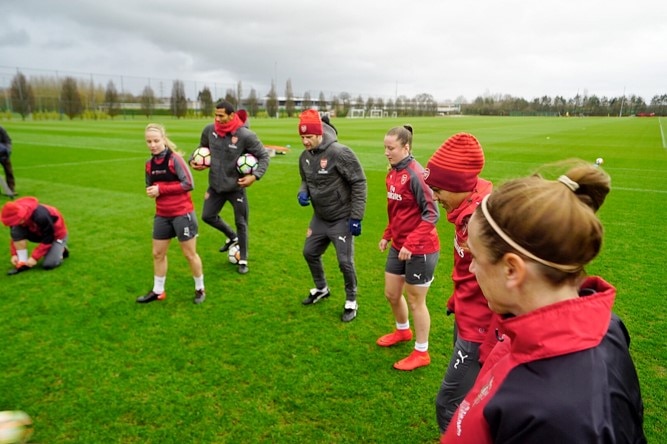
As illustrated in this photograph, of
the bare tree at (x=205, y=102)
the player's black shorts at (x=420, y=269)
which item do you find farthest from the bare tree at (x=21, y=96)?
the player's black shorts at (x=420, y=269)

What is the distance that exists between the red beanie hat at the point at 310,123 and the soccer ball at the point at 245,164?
163cm

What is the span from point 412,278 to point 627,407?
281 cm

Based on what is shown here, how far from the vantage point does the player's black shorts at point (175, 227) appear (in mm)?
5133

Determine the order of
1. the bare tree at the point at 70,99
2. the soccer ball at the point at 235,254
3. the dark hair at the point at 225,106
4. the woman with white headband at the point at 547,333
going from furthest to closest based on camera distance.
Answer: the bare tree at the point at 70,99 < the soccer ball at the point at 235,254 < the dark hair at the point at 225,106 < the woman with white headband at the point at 547,333

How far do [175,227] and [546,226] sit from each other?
15.3 feet

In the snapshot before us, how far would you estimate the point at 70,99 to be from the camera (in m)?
57.6

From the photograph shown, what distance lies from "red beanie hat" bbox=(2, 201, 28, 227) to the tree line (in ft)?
50.3

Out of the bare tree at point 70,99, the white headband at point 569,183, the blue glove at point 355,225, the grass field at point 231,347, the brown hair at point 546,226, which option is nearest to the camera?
the brown hair at point 546,226

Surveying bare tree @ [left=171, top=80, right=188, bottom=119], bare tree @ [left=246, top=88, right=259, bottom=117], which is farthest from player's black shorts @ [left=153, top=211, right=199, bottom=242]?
bare tree @ [left=246, top=88, right=259, bottom=117]

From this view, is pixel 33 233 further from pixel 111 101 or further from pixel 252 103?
pixel 252 103

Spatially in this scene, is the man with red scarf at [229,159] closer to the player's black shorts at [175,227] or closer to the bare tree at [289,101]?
the player's black shorts at [175,227]

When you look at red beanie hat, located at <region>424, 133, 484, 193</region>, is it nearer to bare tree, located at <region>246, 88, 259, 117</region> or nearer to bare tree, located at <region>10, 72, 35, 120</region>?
bare tree, located at <region>10, 72, 35, 120</region>

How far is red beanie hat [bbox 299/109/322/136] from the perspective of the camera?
4.71 meters

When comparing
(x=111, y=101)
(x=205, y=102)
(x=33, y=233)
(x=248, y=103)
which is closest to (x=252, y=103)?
(x=248, y=103)
